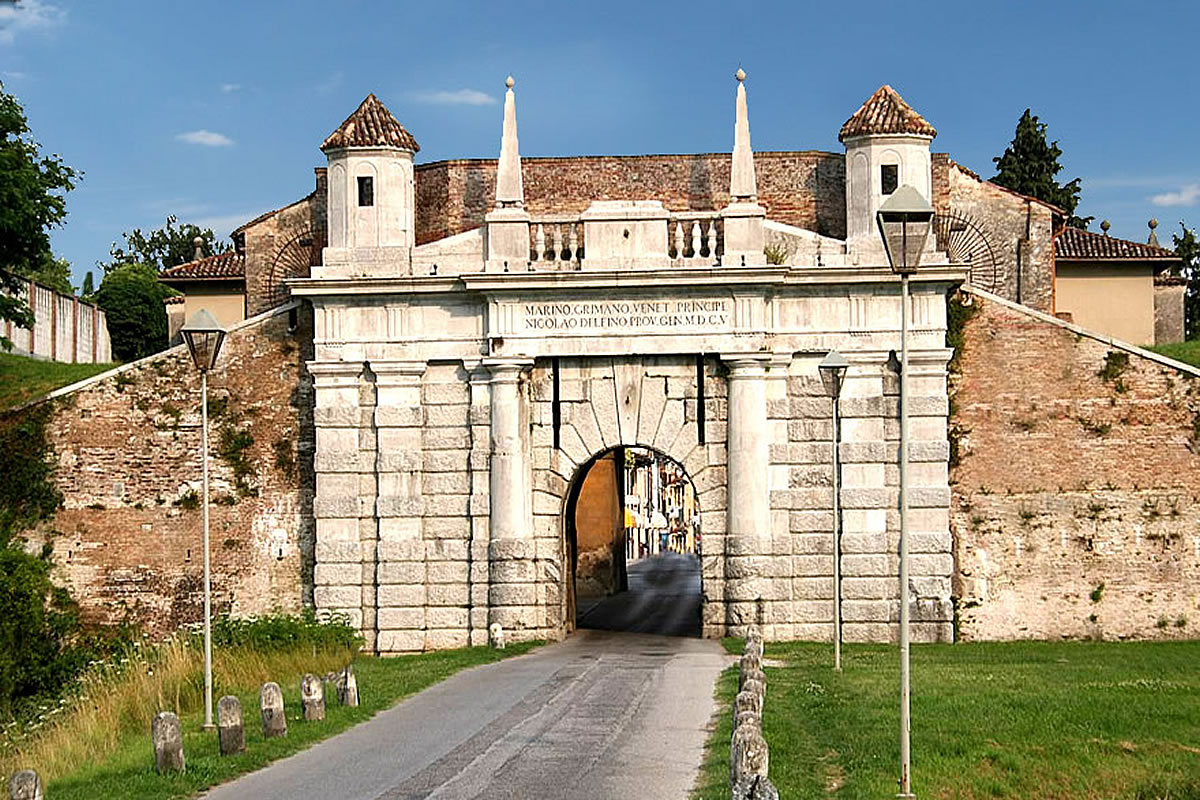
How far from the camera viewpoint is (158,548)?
32.7 m

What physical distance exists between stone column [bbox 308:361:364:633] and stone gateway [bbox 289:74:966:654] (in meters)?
0.04

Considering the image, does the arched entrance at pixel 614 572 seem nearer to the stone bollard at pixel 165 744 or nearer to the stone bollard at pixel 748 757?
the stone bollard at pixel 165 744

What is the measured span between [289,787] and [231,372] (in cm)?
1758

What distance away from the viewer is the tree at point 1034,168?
59594 mm

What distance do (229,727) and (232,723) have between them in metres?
0.06

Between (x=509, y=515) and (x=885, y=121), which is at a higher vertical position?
(x=885, y=121)

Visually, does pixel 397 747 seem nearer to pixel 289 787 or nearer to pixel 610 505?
pixel 289 787

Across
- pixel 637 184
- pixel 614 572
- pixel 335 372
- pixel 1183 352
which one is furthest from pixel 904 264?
pixel 614 572

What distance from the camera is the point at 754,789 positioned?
12.1 meters

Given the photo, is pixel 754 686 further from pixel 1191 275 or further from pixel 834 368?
pixel 1191 275

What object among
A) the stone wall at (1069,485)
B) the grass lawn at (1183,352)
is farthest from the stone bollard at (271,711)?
the grass lawn at (1183,352)

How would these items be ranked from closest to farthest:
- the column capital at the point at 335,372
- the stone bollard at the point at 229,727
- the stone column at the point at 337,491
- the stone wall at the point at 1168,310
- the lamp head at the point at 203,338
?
1. the stone bollard at the point at 229,727
2. the lamp head at the point at 203,338
3. the stone column at the point at 337,491
4. the column capital at the point at 335,372
5. the stone wall at the point at 1168,310

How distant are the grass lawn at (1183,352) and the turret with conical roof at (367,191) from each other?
1522 centimetres

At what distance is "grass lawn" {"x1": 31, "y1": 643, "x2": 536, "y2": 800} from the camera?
1664 cm
